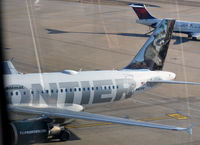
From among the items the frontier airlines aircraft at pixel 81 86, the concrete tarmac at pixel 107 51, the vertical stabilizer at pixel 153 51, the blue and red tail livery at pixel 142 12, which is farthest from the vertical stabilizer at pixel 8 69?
→ the blue and red tail livery at pixel 142 12

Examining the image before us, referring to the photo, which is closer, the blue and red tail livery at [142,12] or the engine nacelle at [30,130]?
the engine nacelle at [30,130]

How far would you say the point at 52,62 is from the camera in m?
44.6

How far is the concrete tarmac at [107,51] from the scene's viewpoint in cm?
2648

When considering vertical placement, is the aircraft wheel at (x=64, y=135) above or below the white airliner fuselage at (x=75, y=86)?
below

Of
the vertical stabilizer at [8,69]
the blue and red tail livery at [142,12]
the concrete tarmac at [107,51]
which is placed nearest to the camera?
the concrete tarmac at [107,51]

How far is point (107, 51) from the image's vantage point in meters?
51.3

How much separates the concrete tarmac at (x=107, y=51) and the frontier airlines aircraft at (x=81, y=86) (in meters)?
1.82

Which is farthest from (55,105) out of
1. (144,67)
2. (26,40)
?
(26,40)

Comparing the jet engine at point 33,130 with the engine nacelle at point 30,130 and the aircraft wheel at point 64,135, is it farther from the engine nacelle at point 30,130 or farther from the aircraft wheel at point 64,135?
the aircraft wheel at point 64,135

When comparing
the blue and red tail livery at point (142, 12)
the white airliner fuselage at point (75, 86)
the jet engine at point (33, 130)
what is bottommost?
the jet engine at point (33, 130)

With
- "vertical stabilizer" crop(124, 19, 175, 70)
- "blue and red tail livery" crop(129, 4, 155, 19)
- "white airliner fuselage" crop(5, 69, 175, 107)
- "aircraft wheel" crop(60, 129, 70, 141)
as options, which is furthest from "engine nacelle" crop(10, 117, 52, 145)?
"blue and red tail livery" crop(129, 4, 155, 19)

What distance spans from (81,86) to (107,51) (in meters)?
25.4

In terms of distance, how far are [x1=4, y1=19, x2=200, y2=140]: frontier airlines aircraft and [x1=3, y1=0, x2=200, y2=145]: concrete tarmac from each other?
5.99ft

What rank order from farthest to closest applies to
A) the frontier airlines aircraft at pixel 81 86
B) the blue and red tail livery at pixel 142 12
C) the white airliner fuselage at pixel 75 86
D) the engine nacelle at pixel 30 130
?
the blue and red tail livery at pixel 142 12 < the white airliner fuselage at pixel 75 86 < the frontier airlines aircraft at pixel 81 86 < the engine nacelle at pixel 30 130
